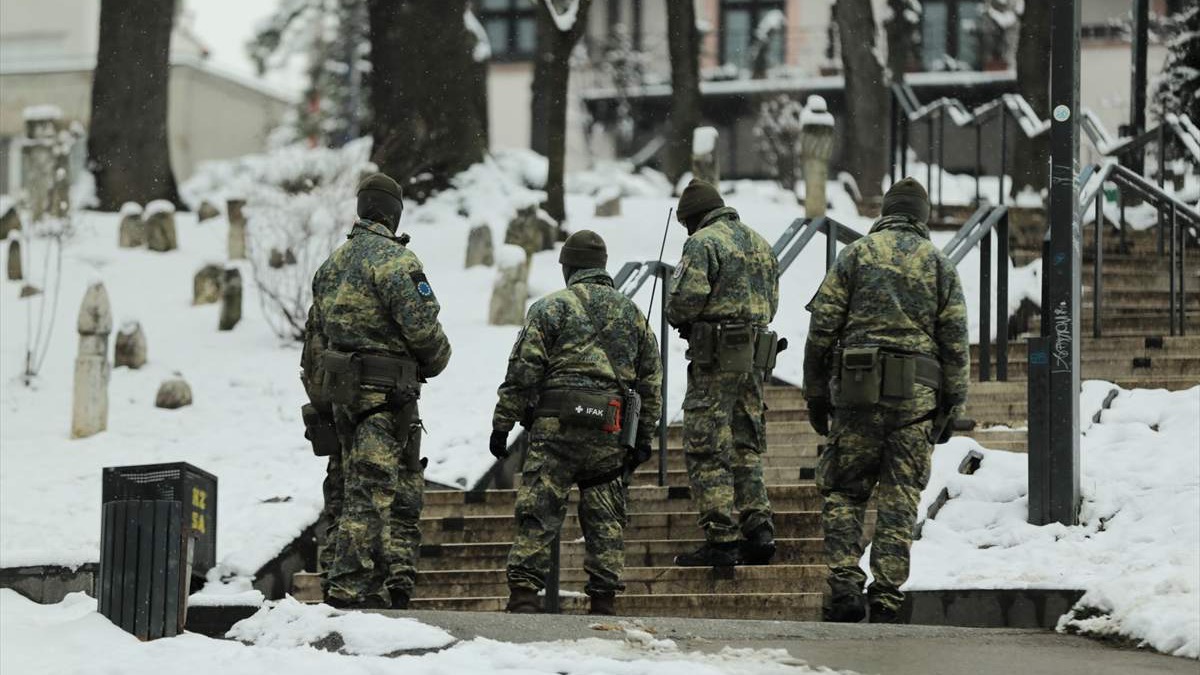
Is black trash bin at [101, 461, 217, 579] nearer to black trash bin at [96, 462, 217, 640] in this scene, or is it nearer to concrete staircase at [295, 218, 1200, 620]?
black trash bin at [96, 462, 217, 640]

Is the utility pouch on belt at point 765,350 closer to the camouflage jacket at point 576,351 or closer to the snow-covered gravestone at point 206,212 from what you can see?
the camouflage jacket at point 576,351

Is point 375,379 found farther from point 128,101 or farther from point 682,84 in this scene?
point 682,84

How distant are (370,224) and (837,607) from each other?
2.69m

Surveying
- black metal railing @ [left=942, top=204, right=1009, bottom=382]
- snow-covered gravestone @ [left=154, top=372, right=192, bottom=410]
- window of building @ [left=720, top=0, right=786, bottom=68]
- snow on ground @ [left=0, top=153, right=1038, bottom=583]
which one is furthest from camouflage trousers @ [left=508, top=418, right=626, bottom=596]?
window of building @ [left=720, top=0, right=786, bottom=68]

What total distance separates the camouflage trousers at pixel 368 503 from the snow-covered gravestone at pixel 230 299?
8.58 metres

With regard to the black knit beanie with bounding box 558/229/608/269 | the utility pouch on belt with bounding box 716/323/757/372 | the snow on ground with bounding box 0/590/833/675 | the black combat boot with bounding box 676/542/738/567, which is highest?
the black knit beanie with bounding box 558/229/608/269

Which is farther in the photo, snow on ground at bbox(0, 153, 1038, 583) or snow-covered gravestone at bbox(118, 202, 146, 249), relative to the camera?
snow-covered gravestone at bbox(118, 202, 146, 249)

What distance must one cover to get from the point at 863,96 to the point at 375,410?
16.5 meters

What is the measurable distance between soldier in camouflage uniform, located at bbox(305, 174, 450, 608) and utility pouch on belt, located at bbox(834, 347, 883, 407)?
1.79m

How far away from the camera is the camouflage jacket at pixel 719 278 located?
9984 millimetres

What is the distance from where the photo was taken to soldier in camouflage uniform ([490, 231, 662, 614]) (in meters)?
9.38

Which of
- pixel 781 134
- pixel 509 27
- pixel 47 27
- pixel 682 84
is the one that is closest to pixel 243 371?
pixel 682 84

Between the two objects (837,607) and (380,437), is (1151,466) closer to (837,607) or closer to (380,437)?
(837,607)

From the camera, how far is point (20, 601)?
1148cm
